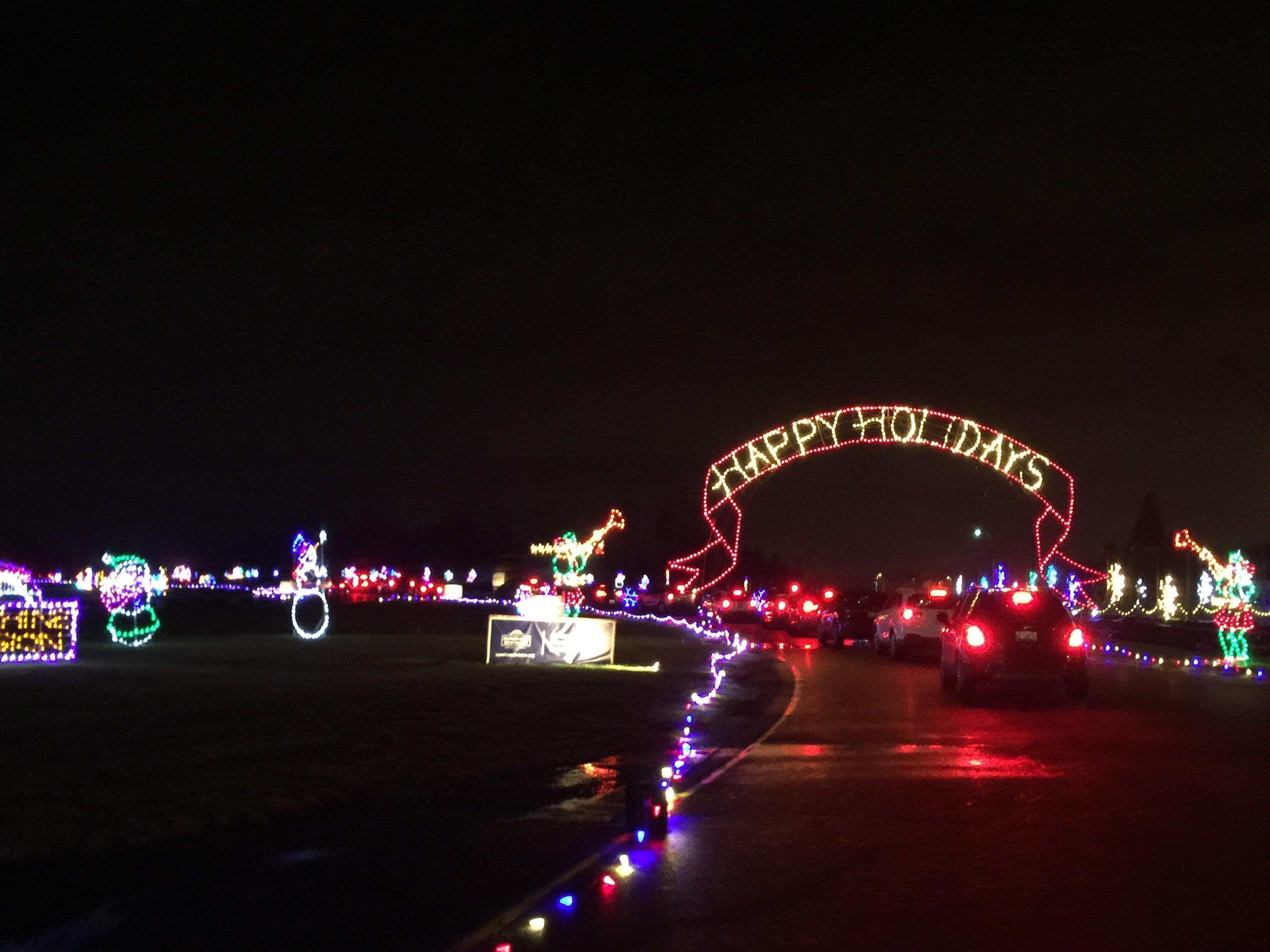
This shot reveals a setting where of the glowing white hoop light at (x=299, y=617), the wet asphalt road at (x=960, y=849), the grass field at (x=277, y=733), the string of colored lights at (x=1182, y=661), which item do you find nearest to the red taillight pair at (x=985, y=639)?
the wet asphalt road at (x=960, y=849)

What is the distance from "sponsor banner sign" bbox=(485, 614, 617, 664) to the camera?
27.5 m

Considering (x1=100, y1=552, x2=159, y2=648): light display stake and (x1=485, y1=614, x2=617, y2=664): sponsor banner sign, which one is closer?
(x1=485, y1=614, x2=617, y2=664): sponsor banner sign

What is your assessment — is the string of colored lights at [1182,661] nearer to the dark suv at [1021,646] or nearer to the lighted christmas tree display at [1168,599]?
the dark suv at [1021,646]

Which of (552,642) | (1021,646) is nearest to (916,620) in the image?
(552,642)

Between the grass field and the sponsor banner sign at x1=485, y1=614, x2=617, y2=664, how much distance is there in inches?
33.6

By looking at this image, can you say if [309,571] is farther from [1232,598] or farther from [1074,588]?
[1074,588]

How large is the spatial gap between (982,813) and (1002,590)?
1200 cm

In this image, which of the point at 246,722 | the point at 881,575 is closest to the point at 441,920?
the point at 246,722

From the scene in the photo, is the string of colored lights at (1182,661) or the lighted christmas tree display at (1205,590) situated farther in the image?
the lighted christmas tree display at (1205,590)

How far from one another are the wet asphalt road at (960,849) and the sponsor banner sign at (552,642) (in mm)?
11261

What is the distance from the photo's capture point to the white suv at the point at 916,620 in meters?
32.7

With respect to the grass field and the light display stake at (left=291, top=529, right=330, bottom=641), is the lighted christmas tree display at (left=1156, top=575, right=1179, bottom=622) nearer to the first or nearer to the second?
the light display stake at (left=291, top=529, right=330, bottom=641)

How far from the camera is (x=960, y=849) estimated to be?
Result: 9203 mm

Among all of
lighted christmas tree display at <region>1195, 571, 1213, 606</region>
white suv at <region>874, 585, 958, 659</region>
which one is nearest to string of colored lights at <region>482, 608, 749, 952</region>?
white suv at <region>874, 585, 958, 659</region>
